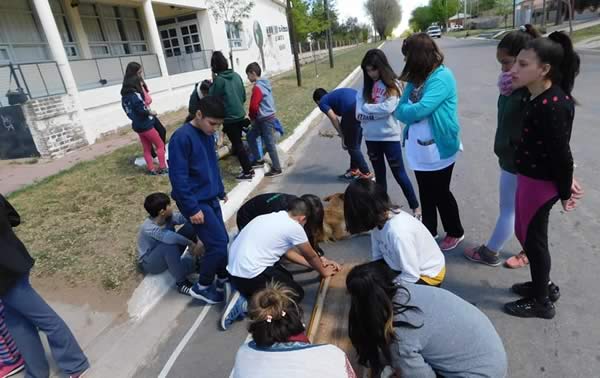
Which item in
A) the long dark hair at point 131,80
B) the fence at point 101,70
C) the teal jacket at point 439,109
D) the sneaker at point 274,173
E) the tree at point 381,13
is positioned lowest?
the sneaker at point 274,173

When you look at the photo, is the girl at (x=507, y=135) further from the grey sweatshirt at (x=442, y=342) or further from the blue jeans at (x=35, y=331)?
the blue jeans at (x=35, y=331)

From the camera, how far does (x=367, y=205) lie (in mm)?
2312

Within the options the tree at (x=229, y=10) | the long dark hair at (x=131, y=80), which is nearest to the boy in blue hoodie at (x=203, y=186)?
the long dark hair at (x=131, y=80)

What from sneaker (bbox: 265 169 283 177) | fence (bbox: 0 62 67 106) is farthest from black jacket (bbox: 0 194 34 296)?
Answer: fence (bbox: 0 62 67 106)

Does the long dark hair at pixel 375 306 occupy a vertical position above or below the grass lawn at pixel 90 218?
above

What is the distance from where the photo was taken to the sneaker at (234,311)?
3006 mm

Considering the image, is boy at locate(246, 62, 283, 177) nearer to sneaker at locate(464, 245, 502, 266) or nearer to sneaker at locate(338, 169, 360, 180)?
sneaker at locate(338, 169, 360, 180)

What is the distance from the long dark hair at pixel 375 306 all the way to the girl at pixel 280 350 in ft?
0.58

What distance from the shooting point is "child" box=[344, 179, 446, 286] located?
7.47ft

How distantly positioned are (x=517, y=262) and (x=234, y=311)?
2405 millimetres

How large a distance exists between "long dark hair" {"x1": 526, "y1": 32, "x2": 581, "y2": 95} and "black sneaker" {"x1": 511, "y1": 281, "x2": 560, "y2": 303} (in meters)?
1.40

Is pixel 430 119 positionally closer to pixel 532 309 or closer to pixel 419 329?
pixel 532 309

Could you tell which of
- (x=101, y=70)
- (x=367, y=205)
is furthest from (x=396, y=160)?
(x=101, y=70)

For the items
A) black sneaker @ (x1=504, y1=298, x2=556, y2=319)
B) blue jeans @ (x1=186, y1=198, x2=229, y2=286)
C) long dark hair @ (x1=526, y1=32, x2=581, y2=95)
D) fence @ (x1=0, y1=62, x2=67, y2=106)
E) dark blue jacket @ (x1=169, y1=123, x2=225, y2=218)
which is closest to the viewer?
long dark hair @ (x1=526, y1=32, x2=581, y2=95)
